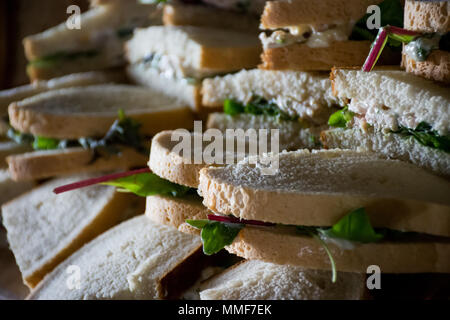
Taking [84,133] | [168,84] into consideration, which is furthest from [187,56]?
[84,133]

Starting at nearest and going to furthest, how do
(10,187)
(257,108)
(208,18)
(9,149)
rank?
(257,108)
(10,187)
(9,149)
(208,18)

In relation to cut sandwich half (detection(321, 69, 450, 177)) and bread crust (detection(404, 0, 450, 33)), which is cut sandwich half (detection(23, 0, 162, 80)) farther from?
bread crust (detection(404, 0, 450, 33))

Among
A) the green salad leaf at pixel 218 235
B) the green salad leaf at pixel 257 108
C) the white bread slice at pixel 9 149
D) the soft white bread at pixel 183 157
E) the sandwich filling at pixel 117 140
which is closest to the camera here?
the green salad leaf at pixel 218 235

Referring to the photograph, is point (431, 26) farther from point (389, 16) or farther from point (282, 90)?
point (282, 90)

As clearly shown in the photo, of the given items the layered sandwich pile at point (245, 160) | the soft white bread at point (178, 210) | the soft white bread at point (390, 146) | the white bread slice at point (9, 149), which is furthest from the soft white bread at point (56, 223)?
the soft white bread at point (390, 146)

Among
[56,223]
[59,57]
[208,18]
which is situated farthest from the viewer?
[59,57]

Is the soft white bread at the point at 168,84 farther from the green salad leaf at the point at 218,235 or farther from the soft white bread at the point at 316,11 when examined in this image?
the green salad leaf at the point at 218,235

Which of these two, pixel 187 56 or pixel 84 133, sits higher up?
pixel 187 56

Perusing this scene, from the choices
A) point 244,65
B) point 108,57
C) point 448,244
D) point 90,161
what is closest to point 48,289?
point 90,161
